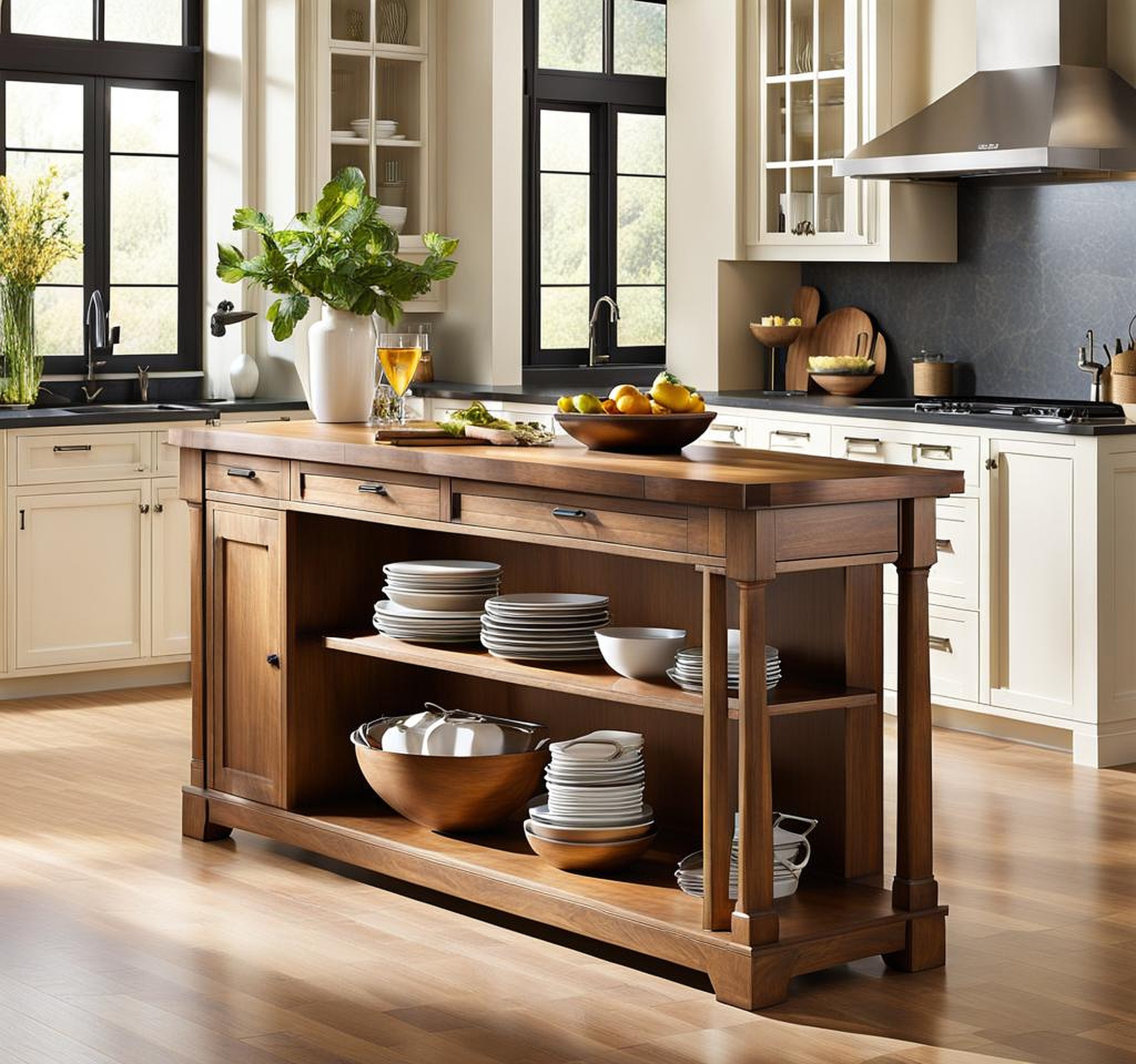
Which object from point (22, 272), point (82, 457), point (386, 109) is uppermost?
point (386, 109)

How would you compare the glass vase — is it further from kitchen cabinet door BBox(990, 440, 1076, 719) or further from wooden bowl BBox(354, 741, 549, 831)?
kitchen cabinet door BBox(990, 440, 1076, 719)

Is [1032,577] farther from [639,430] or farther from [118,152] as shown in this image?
[118,152]

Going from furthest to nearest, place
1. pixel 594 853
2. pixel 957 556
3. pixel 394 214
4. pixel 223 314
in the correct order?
pixel 394 214
pixel 223 314
pixel 957 556
pixel 594 853

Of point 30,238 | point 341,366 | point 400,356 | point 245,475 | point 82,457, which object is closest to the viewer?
point 400,356

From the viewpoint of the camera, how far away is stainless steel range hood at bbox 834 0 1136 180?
5930 mm

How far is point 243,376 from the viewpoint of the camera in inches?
288

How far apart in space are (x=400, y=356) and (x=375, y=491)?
409 millimetres

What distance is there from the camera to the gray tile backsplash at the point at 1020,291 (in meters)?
6.36

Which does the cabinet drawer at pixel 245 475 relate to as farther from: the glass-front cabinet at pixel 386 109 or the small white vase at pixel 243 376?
the glass-front cabinet at pixel 386 109

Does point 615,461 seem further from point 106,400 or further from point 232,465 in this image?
point 106,400

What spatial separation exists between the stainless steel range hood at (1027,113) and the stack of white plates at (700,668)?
277cm

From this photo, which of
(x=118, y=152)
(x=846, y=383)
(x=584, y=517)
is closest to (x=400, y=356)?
(x=584, y=517)

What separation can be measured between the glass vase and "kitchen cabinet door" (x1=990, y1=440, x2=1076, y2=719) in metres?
3.38

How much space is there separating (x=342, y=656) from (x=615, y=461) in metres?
1.14
